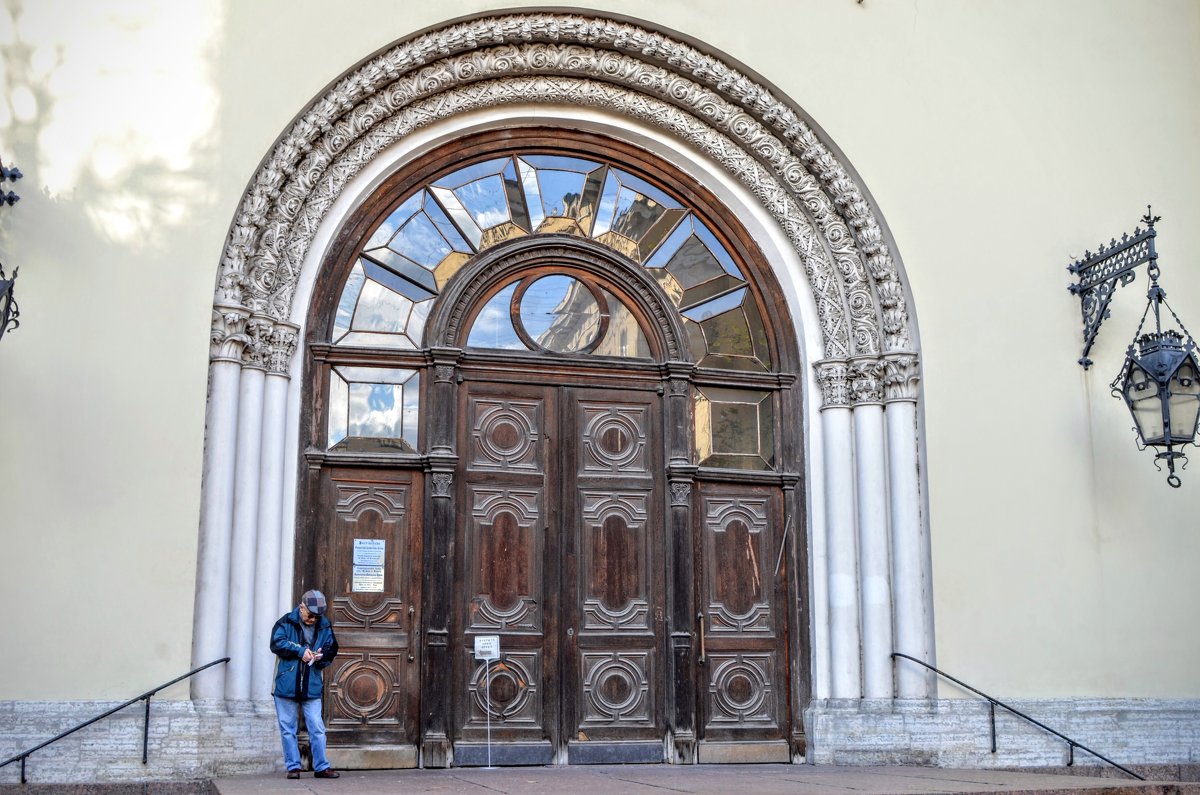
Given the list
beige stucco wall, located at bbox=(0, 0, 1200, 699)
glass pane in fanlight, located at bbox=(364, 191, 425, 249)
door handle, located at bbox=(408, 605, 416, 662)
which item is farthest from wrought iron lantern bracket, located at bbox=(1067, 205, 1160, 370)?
door handle, located at bbox=(408, 605, 416, 662)

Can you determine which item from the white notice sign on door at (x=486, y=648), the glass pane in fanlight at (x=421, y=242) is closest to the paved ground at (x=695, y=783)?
the white notice sign on door at (x=486, y=648)

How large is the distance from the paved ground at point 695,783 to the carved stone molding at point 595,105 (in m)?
3.17

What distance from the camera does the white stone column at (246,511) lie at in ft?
27.7

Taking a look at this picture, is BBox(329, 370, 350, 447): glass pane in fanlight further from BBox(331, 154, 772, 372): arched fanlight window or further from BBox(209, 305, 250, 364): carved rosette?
BBox(209, 305, 250, 364): carved rosette

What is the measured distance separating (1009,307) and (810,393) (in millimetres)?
1621

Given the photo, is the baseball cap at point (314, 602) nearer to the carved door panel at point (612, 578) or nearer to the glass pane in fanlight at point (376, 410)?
the glass pane in fanlight at point (376, 410)

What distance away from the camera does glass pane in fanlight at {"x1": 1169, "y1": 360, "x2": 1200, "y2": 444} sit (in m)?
9.11

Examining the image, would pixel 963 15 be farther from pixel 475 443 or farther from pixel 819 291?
pixel 475 443

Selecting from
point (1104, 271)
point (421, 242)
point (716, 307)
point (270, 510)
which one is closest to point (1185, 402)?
point (1104, 271)

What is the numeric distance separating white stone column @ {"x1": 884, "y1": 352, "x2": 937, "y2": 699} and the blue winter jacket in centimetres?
406

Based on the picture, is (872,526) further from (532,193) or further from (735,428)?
(532,193)

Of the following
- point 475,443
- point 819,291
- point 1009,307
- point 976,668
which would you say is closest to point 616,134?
point 819,291

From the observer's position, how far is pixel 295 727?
318 inches

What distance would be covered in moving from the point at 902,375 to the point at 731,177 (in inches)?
79.7
